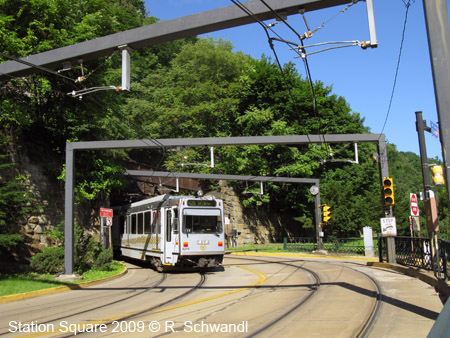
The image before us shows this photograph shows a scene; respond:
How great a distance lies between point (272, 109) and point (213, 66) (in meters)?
11.8

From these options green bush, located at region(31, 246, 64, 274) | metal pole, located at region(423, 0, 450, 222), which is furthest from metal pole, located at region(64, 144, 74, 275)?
metal pole, located at region(423, 0, 450, 222)

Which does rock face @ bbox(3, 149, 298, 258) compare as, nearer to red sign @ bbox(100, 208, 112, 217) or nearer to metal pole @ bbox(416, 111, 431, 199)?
red sign @ bbox(100, 208, 112, 217)

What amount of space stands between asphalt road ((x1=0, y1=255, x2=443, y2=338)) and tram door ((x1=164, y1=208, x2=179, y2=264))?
2710 mm

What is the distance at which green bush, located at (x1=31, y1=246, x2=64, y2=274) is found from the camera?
15297 millimetres

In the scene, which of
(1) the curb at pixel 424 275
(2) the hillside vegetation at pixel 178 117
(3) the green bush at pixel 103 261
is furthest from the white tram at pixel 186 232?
(1) the curb at pixel 424 275

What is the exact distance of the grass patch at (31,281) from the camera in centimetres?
1197

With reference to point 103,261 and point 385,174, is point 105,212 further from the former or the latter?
point 385,174

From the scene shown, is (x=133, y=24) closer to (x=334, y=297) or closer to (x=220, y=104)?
(x=220, y=104)

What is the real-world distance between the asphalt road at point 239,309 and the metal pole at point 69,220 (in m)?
1.68

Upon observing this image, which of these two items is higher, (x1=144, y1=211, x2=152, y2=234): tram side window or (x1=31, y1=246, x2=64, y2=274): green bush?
(x1=144, y1=211, x2=152, y2=234): tram side window

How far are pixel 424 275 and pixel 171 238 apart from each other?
9598 mm

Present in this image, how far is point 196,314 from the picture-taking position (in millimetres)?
8320

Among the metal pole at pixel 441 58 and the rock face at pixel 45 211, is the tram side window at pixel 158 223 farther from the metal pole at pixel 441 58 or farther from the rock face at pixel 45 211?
the metal pole at pixel 441 58

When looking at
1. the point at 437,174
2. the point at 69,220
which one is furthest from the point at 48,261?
the point at 437,174
